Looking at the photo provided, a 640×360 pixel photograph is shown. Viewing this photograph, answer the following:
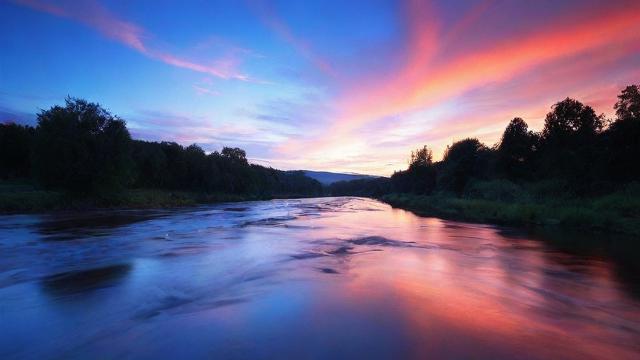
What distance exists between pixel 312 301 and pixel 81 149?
35508mm

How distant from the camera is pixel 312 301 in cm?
853

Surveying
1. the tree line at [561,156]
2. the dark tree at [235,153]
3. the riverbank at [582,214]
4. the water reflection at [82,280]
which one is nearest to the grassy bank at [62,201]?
the water reflection at [82,280]

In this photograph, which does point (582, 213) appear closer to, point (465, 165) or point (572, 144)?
point (572, 144)

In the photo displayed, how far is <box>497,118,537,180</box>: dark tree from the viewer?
2158 inches

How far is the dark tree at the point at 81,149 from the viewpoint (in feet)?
117

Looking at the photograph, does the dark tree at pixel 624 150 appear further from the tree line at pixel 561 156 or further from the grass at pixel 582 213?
the grass at pixel 582 213

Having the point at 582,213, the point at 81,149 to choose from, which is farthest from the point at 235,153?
the point at 582,213

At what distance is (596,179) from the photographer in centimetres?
3247

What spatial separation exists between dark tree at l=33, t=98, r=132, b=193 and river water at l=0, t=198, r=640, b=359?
22232 mm

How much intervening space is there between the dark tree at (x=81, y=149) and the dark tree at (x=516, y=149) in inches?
1843

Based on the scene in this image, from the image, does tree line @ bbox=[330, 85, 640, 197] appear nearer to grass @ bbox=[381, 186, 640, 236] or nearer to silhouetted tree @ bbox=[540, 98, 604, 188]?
silhouetted tree @ bbox=[540, 98, 604, 188]

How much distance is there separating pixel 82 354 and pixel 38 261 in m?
8.42

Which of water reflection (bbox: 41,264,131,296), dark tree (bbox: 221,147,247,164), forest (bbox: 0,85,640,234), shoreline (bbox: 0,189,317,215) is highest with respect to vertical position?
dark tree (bbox: 221,147,247,164)

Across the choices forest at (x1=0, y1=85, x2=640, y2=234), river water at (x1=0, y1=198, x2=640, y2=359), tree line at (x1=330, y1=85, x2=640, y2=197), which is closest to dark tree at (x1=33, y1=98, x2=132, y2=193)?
forest at (x1=0, y1=85, x2=640, y2=234)
